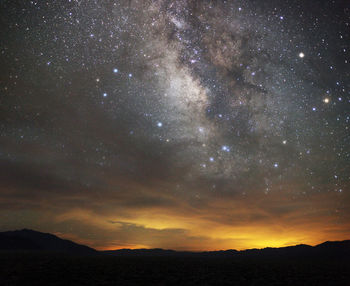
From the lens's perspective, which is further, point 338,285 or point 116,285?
point 338,285

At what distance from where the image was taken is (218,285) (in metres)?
26.1

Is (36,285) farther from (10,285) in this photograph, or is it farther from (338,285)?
(338,285)

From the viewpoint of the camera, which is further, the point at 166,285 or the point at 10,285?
the point at 166,285

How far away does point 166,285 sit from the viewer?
25.2m

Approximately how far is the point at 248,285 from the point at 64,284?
62.2 feet

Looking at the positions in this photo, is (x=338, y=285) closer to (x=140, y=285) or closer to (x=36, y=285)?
(x=140, y=285)

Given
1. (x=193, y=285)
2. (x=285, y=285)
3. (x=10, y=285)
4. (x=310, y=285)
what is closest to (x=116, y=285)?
(x=193, y=285)

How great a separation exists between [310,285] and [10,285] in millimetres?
30367

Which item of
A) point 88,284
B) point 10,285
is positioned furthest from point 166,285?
point 10,285

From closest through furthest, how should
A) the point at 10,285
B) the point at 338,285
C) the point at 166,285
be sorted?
1. the point at 10,285
2. the point at 166,285
3. the point at 338,285

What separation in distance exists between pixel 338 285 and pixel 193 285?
52.7 ft

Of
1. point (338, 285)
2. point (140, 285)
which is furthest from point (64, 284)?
point (338, 285)

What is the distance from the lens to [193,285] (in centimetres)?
2556

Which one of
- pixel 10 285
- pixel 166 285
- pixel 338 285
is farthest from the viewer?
pixel 338 285
